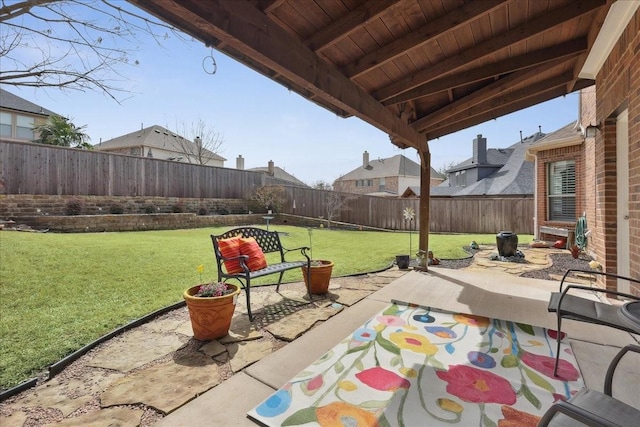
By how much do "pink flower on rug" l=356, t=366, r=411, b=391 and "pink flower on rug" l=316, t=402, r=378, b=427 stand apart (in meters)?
0.29

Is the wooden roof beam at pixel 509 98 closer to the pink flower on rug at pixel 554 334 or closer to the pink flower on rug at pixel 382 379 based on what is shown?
the pink flower on rug at pixel 554 334

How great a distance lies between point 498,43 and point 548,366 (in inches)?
118

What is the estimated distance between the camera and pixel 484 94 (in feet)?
14.3

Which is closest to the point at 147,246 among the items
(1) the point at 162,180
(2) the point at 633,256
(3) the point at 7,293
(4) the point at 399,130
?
(3) the point at 7,293

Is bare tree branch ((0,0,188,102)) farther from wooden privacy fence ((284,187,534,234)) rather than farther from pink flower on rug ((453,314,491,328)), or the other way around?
wooden privacy fence ((284,187,534,234))

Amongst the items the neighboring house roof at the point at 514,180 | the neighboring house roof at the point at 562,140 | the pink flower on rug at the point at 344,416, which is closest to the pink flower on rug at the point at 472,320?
the pink flower on rug at the point at 344,416

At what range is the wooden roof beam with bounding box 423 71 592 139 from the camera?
4.41m

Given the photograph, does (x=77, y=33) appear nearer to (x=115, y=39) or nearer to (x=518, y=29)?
(x=115, y=39)

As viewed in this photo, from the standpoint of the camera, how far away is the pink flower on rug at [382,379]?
7.02 feet

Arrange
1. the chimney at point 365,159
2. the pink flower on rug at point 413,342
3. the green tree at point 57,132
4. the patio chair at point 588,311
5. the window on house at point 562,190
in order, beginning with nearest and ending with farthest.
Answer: the patio chair at point 588,311 < the pink flower on rug at point 413,342 < the window on house at point 562,190 < the green tree at point 57,132 < the chimney at point 365,159

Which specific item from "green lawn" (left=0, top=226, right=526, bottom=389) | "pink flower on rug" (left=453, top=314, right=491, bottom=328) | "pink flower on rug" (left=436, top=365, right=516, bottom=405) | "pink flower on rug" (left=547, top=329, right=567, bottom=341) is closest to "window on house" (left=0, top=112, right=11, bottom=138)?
"green lawn" (left=0, top=226, right=526, bottom=389)

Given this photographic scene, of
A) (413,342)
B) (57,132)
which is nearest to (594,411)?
(413,342)

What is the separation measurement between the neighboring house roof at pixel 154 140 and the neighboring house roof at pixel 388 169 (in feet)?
51.2

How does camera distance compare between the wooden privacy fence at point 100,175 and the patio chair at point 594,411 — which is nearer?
the patio chair at point 594,411
